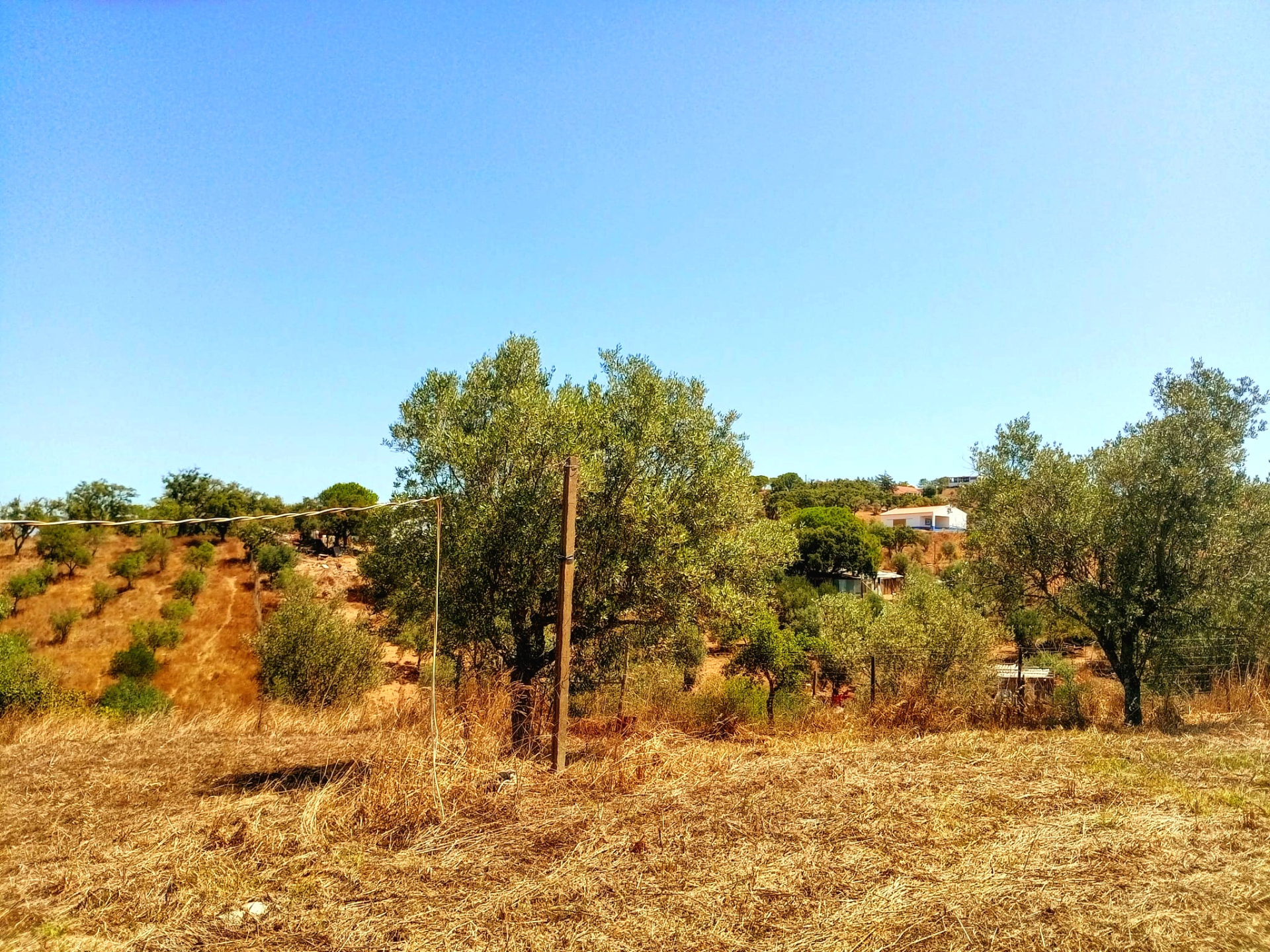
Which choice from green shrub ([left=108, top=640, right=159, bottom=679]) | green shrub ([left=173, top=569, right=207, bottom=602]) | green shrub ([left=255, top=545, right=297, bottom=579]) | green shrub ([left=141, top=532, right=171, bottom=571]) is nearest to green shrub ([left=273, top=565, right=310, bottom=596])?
green shrub ([left=255, top=545, right=297, bottom=579])

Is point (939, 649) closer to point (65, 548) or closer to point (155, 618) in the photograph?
point (155, 618)

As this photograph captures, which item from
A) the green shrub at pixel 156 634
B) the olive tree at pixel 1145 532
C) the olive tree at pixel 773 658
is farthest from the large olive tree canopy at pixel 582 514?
the green shrub at pixel 156 634

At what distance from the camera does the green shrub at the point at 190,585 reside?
1566 inches

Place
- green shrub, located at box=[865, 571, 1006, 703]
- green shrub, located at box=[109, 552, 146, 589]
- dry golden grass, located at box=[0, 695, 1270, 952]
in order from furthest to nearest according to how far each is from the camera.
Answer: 1. green shrub, located at box=[109, 552, 146, 589]
2. green shrub, located at box=[865, 571, 1006, 703]
3. dry golden grass, located at box=[0, 695, 1270, 952]

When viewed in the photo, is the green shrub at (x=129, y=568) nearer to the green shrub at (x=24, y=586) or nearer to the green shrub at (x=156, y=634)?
the green shrub at (x=24, y=586)

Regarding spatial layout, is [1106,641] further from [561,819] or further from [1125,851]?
[561,819]

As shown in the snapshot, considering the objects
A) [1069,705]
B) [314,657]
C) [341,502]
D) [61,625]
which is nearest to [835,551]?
[341,502]

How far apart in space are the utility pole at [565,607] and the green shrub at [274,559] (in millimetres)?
37901

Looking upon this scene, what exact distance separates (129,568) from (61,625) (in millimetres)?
6309

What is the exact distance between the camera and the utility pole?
27.6 ft

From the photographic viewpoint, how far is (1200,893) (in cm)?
556

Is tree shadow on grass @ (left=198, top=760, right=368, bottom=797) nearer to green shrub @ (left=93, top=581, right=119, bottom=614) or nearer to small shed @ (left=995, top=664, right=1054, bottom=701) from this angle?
small shed @ (left=995, top=664, right=1054, bottom=701)

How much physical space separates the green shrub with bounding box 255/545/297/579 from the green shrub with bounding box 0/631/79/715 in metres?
24.2

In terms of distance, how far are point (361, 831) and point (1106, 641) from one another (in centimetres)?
1320
